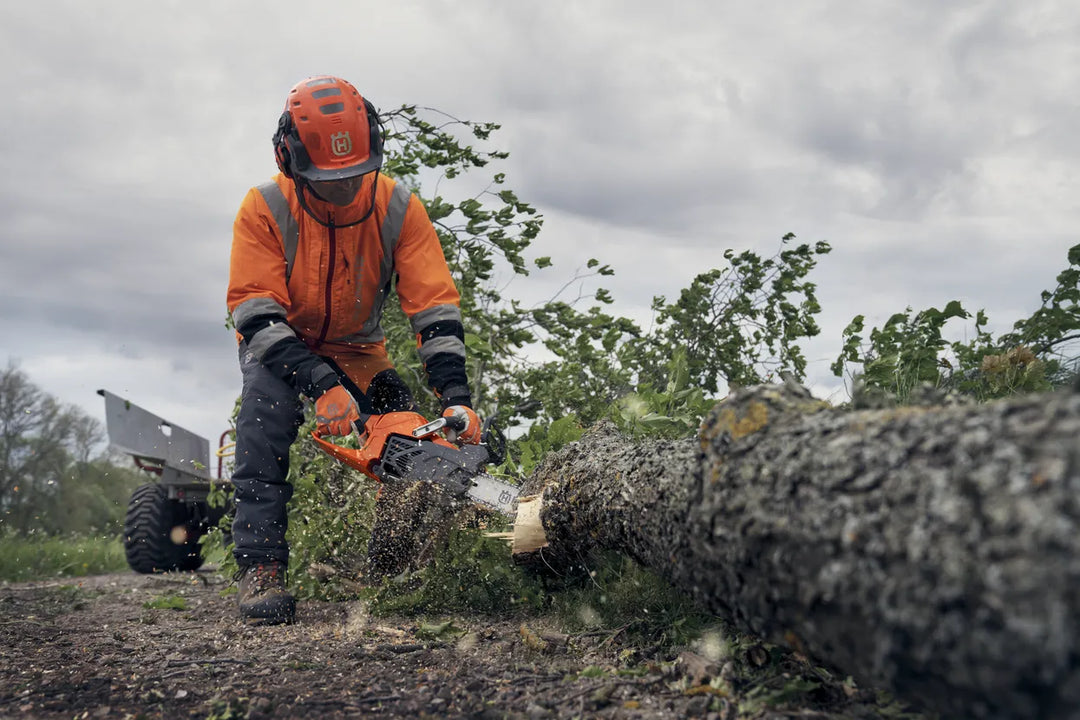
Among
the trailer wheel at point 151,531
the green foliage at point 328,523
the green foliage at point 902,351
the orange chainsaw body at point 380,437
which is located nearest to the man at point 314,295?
the orange chainsaw body at point 380,437

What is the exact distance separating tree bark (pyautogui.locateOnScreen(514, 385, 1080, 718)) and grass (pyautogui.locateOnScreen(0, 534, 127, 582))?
27.0 feet

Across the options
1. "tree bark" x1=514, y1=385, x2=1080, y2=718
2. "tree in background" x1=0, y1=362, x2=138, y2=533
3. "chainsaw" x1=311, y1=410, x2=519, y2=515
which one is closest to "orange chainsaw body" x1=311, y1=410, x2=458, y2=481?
"chainsaw" x1=311, y1=410, x2=519, y2=515

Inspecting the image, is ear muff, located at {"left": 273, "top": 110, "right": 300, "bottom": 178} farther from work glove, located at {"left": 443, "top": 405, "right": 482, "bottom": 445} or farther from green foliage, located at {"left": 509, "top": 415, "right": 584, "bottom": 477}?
green foliage, located at {"left": 509, "top": 415, "right": 584, "bottom": 477}

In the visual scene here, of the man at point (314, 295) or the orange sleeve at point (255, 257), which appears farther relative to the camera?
the orange sleeve at point (255, 257)

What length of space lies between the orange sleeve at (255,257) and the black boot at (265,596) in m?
1.33

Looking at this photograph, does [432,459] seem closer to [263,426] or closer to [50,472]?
[263,426]

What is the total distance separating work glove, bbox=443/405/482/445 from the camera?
3932mm

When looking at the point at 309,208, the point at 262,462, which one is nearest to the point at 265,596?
the point at 262,462

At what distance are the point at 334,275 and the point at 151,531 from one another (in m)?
4.99

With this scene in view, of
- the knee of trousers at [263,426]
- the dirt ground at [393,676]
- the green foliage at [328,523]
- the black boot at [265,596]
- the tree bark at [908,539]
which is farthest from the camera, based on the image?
the green foliage at [328,523]

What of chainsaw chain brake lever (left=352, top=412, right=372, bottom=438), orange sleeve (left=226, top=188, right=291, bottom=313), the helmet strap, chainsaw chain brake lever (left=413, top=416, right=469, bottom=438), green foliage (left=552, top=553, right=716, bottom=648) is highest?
the helmet strap

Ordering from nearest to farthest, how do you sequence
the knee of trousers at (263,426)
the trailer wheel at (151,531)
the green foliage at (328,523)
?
1. the knee of trousers at (263,426)
2. the green foliage at (328,523)
3. the trailer wheel at (151,531)

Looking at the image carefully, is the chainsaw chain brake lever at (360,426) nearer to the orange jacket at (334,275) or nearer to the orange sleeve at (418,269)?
the orange jacket at (334,275)

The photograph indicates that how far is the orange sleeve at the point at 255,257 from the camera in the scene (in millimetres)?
4176
